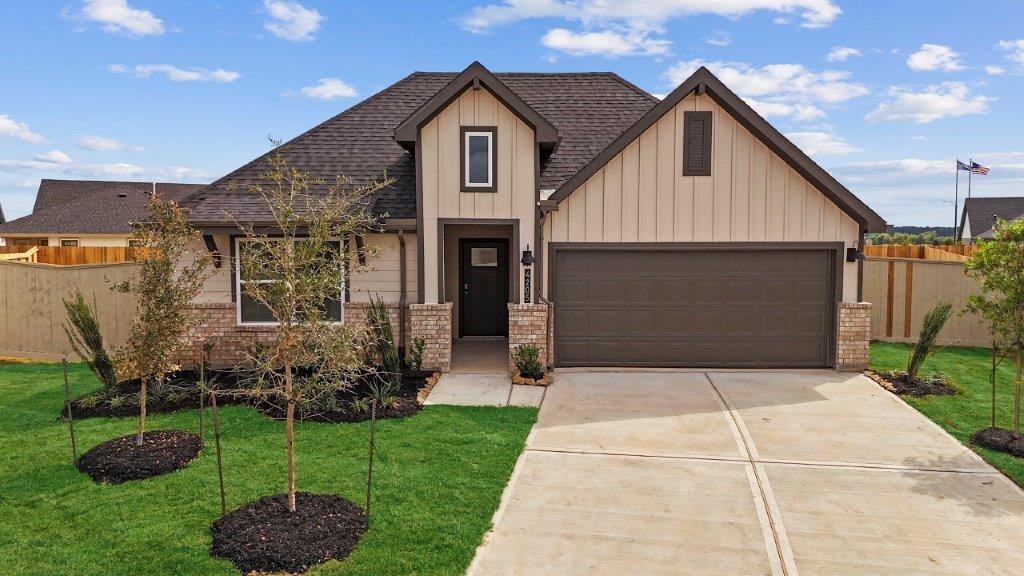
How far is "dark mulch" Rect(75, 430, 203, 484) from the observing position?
250 inches

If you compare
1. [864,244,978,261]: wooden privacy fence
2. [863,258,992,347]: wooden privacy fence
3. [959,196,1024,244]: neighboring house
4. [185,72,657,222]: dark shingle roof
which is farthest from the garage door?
[959,196,1024,244]: neighboring house

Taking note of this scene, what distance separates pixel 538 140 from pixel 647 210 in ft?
7.30

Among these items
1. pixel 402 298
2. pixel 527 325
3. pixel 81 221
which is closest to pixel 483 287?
pixel 402 298

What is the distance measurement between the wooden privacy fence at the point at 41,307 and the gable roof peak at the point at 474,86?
6.80 metres

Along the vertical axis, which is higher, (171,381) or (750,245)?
(750,245)

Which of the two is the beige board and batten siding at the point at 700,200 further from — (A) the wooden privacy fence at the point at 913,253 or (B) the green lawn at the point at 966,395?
(A) the wooden privacy fence at the point at 913,253

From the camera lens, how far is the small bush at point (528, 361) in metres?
10.5

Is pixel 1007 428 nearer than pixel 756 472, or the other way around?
pixel 756 472

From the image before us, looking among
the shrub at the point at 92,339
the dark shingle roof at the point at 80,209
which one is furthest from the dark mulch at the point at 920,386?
the dark shingle roof at the point at 80,209

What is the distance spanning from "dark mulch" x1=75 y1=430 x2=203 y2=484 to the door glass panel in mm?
7397

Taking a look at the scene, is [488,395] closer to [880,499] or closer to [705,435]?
[705,435]

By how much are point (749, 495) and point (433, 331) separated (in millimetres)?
6190

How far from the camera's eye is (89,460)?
666 cm

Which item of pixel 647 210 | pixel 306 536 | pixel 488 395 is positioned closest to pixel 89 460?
pixel 306 536
